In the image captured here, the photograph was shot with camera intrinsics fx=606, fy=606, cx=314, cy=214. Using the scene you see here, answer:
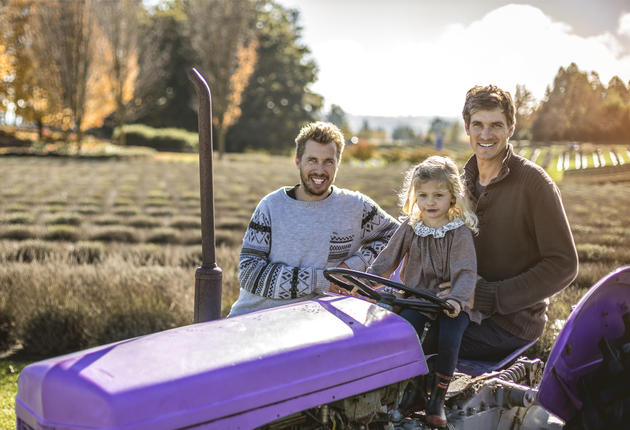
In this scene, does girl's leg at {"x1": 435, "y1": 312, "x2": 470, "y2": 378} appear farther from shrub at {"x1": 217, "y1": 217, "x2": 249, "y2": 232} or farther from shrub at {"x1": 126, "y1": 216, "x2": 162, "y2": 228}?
shrub at {"x1": 126, "y1": 216, "x2": 162, "y2": 228}

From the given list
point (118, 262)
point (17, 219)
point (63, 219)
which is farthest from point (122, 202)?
point (118, 262)

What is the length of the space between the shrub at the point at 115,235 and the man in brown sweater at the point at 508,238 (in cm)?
728

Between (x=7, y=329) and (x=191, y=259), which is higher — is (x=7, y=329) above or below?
below

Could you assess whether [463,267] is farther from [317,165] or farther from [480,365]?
[317,165]

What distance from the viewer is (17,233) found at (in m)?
9.05

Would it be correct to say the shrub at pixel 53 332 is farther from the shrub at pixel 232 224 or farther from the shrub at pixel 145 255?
the shrub at pixel 232 224

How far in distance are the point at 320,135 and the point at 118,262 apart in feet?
12.2

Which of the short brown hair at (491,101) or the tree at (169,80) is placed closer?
the short brown hair at (491,101)

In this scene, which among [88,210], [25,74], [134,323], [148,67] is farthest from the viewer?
[148,67]

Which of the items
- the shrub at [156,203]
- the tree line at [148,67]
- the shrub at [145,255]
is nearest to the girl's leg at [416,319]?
the shrub at [145,255]

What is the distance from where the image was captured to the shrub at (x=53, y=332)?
4969 millimetres

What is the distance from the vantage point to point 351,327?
7.27 feet

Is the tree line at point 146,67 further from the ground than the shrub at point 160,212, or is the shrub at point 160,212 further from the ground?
the tree line at point 146,67

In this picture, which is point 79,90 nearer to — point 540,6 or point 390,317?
point 540,6
